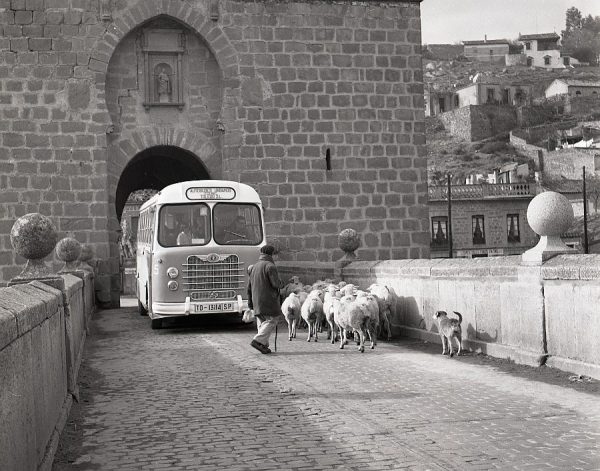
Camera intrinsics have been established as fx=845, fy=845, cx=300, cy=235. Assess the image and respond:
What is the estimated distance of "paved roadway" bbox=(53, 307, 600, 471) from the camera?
5914 millimetres

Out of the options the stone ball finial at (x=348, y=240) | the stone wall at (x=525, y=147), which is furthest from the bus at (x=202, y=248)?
the stone wall at (x=525, y=147)

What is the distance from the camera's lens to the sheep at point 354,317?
38.3ft

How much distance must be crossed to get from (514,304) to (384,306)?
3326 mm

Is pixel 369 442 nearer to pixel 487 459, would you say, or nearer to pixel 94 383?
pixel 487 459

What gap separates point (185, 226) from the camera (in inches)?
601

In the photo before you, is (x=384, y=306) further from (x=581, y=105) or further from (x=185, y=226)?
(x=581, y=105)

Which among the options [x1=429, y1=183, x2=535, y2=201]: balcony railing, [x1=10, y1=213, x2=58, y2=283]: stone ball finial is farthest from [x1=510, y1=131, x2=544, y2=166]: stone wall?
[x1=10, y1=213, x2=58, y2=283]: stone ball finial

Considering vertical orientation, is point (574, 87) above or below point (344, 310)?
above

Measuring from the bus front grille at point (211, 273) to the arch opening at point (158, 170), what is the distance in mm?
7694

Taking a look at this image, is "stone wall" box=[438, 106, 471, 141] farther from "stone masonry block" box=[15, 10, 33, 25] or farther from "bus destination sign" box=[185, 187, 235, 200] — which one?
"bus destination sign" box=[185, 187, 235, 200]

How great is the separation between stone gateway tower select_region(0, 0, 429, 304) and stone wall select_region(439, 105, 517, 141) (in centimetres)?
9079

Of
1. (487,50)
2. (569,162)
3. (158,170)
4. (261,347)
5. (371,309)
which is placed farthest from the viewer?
(487,50)

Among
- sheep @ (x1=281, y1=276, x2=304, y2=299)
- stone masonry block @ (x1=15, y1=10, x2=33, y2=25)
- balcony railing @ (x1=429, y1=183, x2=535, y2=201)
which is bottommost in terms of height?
sheep @ (x1=281, y1=276, x2=304, y2=299)

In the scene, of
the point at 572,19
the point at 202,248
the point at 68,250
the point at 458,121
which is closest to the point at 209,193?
the point at 202,248
